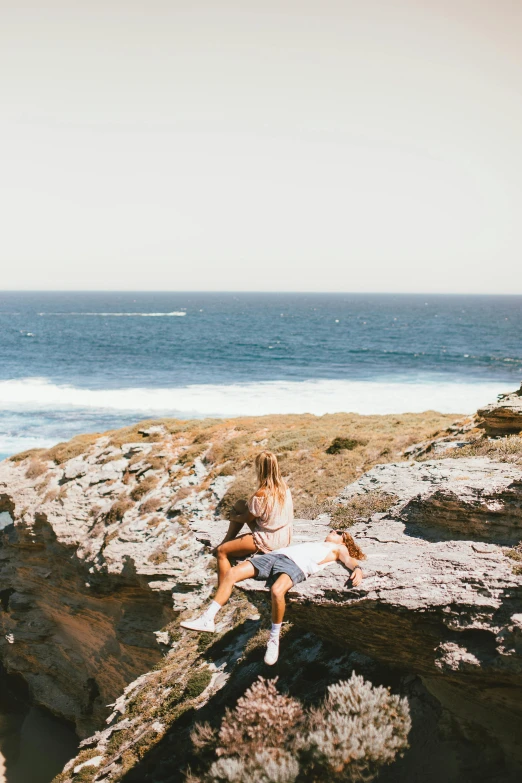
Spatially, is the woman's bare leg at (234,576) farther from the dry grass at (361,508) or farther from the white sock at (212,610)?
the dry grass at (361,508)

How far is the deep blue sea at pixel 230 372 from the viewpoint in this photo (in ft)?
183

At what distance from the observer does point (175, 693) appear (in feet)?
36.6

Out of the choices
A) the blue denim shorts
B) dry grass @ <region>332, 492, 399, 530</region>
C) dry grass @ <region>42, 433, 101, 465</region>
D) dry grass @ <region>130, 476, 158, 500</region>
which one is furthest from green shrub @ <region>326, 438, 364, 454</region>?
the blue denim shorts

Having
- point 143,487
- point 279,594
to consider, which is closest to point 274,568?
point 279,594

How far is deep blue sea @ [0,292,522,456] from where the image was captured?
5575cm

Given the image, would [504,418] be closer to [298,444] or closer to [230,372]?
[298,444]

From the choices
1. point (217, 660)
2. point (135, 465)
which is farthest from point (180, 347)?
point (217, 660)

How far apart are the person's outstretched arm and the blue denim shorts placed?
0.68 m

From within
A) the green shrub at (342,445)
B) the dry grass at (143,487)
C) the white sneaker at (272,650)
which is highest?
the green shrub at (342,445)

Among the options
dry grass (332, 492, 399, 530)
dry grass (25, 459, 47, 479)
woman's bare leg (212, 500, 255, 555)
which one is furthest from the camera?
dry grass (25, 459, 47, 479)

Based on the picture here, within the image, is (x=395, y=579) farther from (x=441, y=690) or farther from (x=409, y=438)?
(x=409, y=438)

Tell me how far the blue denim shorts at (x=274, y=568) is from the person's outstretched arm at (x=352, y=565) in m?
0.68

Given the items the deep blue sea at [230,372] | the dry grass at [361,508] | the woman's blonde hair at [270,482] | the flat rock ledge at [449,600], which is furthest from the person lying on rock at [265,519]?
the deep blue sea at [230,372]

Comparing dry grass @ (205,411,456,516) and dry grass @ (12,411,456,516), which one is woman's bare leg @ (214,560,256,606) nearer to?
dry grass @ (12,411,456,516)
